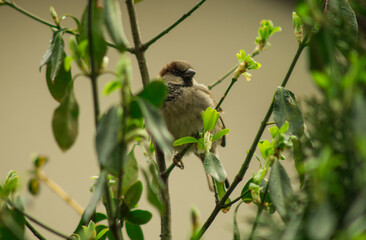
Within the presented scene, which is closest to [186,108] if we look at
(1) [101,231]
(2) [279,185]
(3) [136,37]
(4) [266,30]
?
(4) [266,30]

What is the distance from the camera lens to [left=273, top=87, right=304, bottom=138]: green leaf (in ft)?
2.24

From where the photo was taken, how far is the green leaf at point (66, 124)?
49 centimetres

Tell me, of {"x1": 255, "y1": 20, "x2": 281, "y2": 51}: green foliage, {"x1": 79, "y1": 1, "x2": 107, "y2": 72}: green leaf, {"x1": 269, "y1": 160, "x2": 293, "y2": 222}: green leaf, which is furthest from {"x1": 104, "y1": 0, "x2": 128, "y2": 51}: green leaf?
{"x1": 255, "y1": 20, "x2": 281, "y2": 51}: green foliage

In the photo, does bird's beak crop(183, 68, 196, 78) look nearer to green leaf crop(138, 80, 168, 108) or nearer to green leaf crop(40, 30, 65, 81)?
green leaf crop(40, 30, 65, 81)

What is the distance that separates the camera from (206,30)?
8.74 ft

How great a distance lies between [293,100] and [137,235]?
34 centimetres

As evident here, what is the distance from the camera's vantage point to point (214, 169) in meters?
0.73

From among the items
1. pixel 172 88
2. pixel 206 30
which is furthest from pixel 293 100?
pixel 206 30

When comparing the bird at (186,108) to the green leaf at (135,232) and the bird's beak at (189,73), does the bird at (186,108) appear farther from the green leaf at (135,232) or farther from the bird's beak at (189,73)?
the green leaf at (135,232)

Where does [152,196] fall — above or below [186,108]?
above

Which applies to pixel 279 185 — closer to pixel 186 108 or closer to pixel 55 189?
pixel 55 189

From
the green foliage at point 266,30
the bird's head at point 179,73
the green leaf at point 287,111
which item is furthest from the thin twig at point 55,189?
the bird's head at point 179,73

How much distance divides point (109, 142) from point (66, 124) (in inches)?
4.7

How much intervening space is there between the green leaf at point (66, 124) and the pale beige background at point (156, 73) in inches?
53.8
